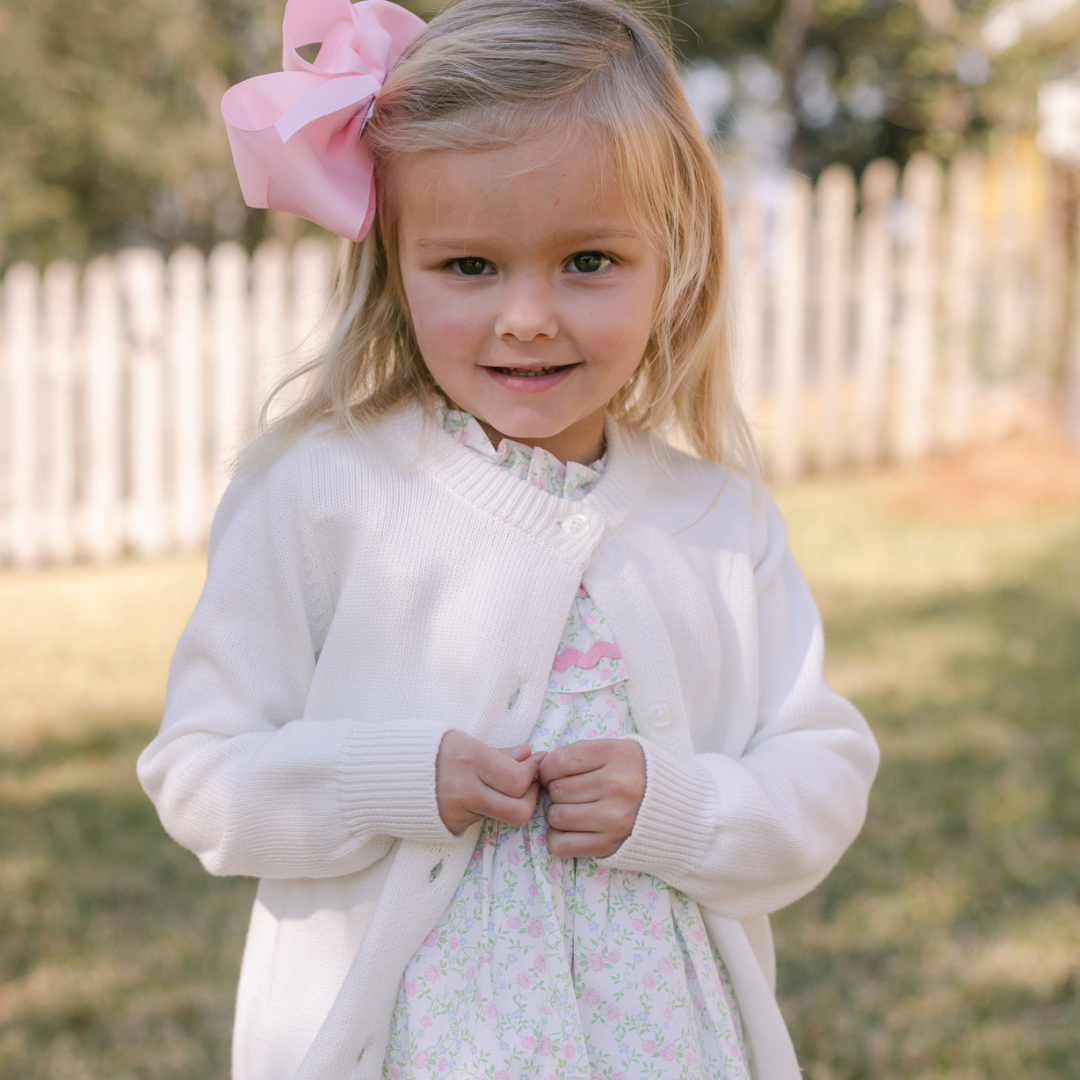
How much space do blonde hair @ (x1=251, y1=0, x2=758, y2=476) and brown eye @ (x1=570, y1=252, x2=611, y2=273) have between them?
0.07 metres

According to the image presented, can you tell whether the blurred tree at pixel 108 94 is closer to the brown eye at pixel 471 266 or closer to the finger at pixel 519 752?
the brown eye at pixel 471 266

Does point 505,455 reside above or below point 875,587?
above

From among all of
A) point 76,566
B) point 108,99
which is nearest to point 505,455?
point 76,566

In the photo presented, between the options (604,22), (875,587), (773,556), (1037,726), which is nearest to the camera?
(604,22)

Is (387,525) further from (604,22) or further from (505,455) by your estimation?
(604,22)

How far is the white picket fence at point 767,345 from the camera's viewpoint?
7.02m

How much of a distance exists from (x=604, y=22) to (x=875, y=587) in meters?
4.39

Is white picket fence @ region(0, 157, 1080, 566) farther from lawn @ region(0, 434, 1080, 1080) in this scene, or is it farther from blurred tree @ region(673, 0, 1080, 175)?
blurred tree @ region(673, 0, 1080, 175)

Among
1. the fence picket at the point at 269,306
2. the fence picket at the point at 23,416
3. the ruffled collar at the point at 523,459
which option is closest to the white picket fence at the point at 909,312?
the fence picket at the point at 269,306


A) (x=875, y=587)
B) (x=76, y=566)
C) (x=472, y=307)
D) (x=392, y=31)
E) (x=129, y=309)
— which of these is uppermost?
(x=392, y=31)

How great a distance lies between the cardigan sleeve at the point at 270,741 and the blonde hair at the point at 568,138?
0.15 metres

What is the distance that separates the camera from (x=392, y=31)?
5.40ft

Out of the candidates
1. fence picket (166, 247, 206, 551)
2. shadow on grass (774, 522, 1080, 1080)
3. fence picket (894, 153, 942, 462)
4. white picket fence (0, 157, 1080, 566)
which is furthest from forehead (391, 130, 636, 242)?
fence picket (894, 153, 942, 462)

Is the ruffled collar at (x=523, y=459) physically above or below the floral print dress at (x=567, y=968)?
above
